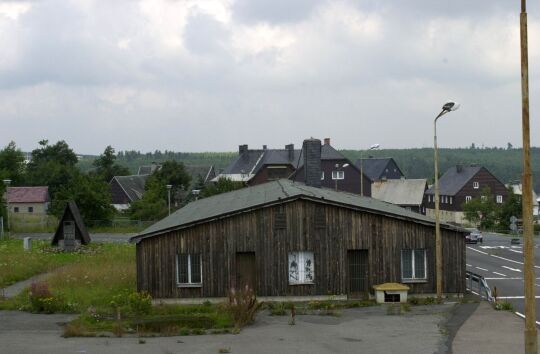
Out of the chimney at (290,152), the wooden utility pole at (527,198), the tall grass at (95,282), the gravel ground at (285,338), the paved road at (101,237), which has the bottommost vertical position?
the gravel ground at (285,338)

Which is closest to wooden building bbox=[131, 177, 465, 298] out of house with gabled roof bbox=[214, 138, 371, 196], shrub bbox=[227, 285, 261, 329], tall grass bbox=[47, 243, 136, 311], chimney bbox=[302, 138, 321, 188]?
tall grass bbox=[47, 243, 136, 311]

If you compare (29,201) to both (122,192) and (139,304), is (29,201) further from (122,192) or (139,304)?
(139,304)

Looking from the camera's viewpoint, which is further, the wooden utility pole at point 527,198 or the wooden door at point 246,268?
the wooden door at point 246,268

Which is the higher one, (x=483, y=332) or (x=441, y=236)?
(x=441, y=236)

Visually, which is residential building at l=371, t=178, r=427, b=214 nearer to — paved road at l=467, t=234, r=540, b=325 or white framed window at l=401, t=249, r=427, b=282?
paved road at l=467, t=234, r=540, b=325

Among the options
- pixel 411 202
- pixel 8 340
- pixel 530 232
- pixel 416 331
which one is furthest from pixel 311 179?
pixel 411 202

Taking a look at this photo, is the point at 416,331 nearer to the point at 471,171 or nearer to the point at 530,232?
the point at 530,232

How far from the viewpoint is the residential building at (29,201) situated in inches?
3516

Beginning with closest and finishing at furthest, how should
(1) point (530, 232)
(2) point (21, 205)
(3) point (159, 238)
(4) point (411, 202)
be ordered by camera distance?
(1) point (530, 232) < (3) point (159, 238) < (2) point (21, 205) < (4) point (411, 202)

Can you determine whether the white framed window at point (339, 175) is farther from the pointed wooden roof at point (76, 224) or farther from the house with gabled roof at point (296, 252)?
the house with gabled roof at point (296, 252)

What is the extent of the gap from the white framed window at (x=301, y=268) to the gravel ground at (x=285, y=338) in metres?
3.25

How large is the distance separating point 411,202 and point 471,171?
11171mm

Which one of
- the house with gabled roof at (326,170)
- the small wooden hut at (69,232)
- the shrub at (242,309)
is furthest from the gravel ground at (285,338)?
the house with gabled roof at (326,170)

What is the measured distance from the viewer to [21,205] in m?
89.8
